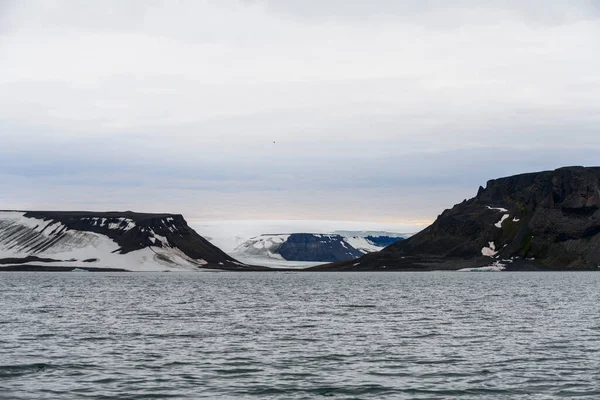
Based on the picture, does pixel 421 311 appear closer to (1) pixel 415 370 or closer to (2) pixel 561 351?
(2) pixel 561 351

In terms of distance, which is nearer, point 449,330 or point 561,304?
point 449,330

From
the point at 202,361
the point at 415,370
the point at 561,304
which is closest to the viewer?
the point at 415,370

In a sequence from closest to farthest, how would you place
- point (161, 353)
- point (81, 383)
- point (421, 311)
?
point (81, 383) < point (161, 353) < point (421, 311)

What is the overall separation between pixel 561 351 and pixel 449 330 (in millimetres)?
13972

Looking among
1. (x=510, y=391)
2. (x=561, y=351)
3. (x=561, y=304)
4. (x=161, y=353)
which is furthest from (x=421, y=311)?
(x=510, y=391)

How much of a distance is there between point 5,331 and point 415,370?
35.4 meters

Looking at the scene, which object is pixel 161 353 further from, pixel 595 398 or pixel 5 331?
pixel 595 398

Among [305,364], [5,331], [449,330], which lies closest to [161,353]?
[305,364]

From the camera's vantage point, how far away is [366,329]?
210ft

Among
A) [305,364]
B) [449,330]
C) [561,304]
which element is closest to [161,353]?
[305,364]

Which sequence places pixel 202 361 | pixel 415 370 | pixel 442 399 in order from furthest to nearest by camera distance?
1. pixel 202 361
2. pixel 415 370
3. pixel 442 399

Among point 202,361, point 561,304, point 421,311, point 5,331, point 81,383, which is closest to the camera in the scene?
point 81,383

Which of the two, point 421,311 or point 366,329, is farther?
point 421,311

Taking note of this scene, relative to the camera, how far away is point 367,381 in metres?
38.9
